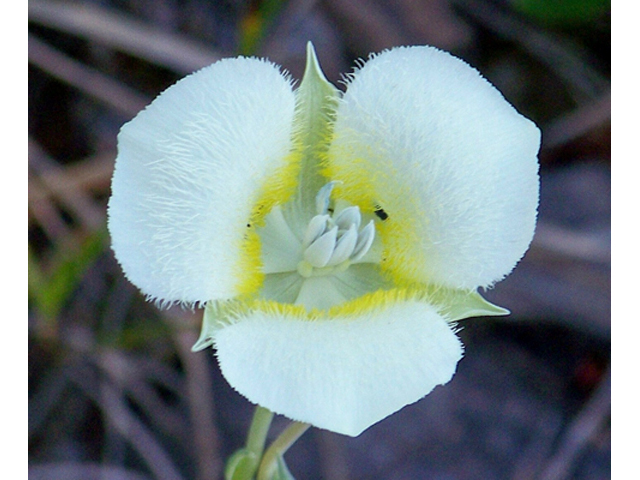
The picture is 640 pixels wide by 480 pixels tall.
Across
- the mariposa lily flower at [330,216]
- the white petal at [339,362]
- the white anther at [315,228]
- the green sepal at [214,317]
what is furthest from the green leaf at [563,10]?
the green sepal at [214,317]

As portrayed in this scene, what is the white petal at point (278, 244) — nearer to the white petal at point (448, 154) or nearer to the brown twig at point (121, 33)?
the white petal at point (448, 154)

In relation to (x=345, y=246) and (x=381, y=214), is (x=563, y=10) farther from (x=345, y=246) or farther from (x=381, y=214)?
(x=345, y=246)

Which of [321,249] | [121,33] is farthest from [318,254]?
[121,33]

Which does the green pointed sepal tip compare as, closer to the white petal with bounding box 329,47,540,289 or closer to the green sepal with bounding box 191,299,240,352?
the white petal with bounding box 329,47,540,289

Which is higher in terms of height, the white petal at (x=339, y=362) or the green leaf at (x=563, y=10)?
the green leaf at (x=563, y=10)

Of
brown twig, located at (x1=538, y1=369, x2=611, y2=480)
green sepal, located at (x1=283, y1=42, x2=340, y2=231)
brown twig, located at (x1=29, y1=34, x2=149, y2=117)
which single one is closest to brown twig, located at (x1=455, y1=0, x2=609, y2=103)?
brown twig, located at (x1=538, y1=369, x2=611, y2=480)

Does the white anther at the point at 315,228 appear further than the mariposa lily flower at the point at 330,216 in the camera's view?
Yes

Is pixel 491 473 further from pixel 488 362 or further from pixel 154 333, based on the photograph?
pixel 154 333
